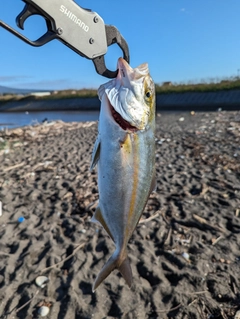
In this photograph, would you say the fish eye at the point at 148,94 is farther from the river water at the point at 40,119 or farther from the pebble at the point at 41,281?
the river water at the point at 40,119

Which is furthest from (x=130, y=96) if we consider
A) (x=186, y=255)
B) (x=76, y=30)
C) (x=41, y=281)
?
(x=186, y=255)

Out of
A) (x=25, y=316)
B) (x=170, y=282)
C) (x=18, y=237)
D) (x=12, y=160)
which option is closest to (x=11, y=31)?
(x=25, y=316)

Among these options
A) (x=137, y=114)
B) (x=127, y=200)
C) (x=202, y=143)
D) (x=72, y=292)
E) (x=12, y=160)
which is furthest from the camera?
(x=202, y=143)

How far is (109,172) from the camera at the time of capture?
6.63 ft

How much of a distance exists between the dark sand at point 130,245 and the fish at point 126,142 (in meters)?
1.95

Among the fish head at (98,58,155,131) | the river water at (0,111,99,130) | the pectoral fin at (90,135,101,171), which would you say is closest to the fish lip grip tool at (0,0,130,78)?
the fish head at (98,58,155,131)

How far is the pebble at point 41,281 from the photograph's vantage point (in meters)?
3.97

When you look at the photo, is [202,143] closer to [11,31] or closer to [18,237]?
[18,237]

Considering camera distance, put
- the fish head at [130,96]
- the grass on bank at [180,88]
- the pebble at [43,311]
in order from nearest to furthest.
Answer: the fish head at [130,96] → the pebble at [43,311] → the grass on bank at [180,88]

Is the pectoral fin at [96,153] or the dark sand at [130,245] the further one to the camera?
the dark sand at [130,245]

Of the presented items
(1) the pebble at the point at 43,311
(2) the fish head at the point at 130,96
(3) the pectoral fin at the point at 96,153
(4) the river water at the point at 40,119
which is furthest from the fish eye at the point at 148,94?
(4) the river water at the point at 40,119

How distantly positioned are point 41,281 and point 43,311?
491mm

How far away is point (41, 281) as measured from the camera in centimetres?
403

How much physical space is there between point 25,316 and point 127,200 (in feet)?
7.40
